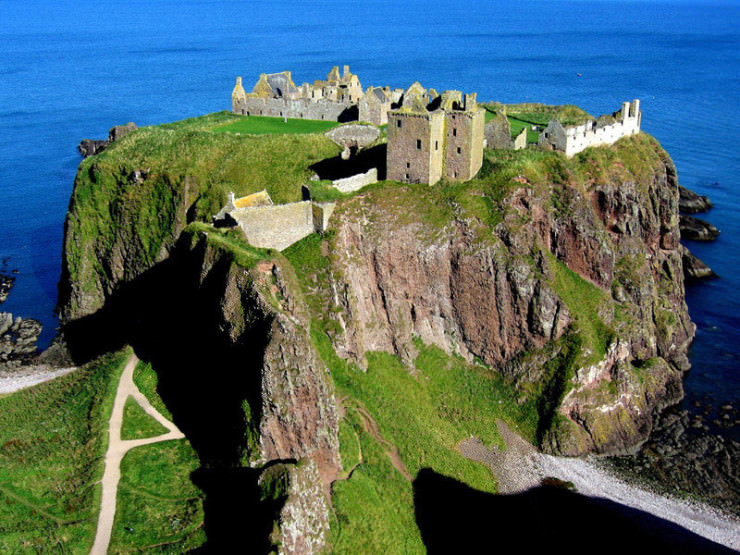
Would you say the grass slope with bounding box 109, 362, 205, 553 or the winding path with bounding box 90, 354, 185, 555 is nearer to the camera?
the grass slope with bounding box 109, 362, 205, 553

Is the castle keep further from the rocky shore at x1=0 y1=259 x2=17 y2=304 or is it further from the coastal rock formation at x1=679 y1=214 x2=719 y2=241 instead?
the rocky shore at x1=0 y1=259 x2=17 y2=304

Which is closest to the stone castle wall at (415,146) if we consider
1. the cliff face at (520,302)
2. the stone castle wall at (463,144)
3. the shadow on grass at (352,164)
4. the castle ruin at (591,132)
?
the stone castle wall at (463,144)

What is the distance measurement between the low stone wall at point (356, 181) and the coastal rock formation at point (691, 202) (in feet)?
190

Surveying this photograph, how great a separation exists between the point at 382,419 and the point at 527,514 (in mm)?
11448

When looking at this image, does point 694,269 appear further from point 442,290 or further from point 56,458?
point 56,458

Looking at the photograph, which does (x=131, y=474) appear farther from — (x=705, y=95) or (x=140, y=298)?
(x=705, y=95)

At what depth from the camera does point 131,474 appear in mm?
43406

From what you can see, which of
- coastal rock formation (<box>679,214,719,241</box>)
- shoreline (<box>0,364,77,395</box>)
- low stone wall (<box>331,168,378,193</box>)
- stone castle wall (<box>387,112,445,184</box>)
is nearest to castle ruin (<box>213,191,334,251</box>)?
low stone wall (<box>331,168,378,193</box>)

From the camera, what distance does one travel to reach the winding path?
3988 centimetres

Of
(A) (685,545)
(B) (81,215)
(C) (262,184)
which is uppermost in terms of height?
(C) (262,184)

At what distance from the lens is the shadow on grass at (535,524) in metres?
45.2

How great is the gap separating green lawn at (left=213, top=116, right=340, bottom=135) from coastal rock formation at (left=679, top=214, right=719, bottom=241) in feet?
156

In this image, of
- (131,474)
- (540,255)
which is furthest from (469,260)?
(131,474)

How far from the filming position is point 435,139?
5616 cm
